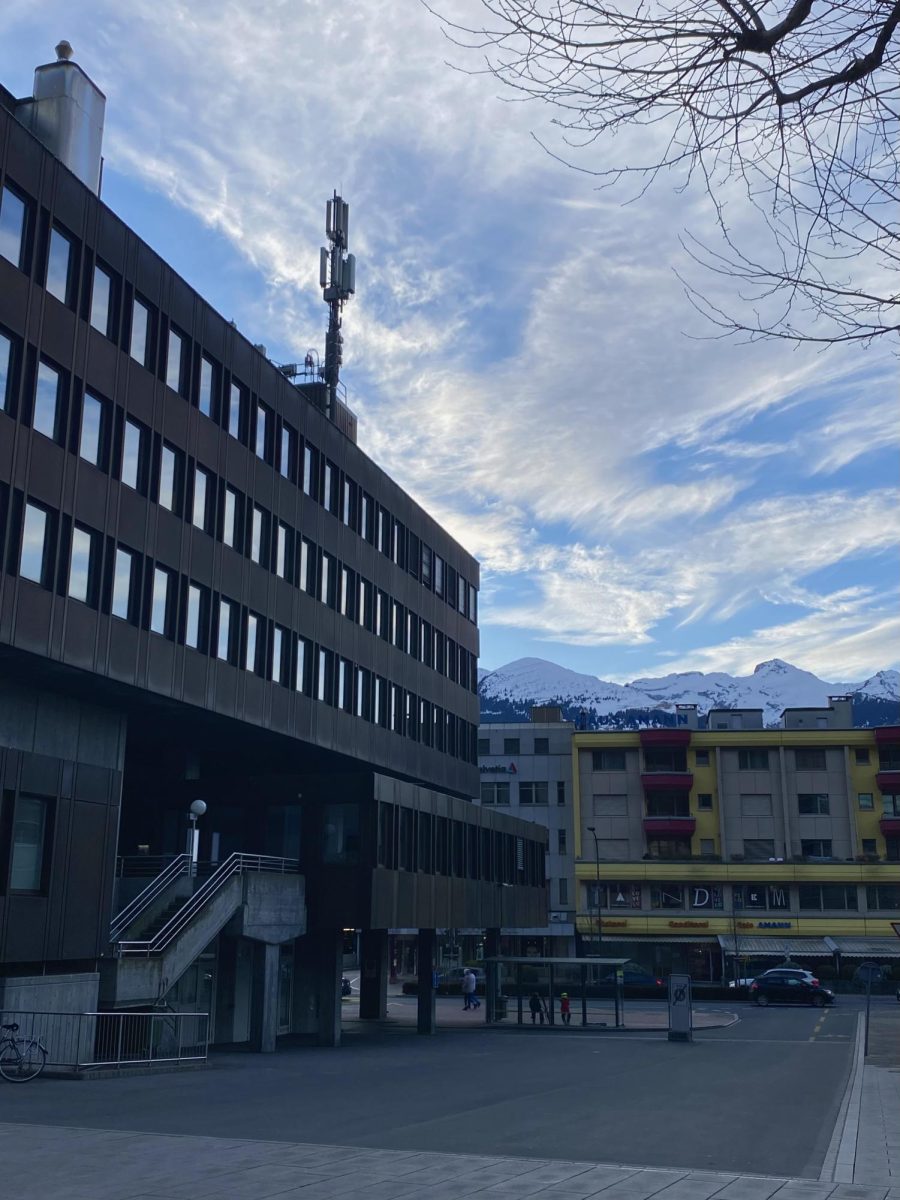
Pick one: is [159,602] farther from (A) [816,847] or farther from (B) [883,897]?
(B) [883,897]

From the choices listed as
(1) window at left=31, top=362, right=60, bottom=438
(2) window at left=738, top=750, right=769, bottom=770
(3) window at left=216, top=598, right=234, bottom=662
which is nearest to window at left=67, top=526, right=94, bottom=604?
(1) window at left=31, top=362, right=60, bottom=438

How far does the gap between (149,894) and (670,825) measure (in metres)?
56.3

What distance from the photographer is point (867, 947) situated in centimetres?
7462

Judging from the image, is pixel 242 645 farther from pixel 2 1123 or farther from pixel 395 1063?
pixel 2 1123

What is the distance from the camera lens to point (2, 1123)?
14727mm

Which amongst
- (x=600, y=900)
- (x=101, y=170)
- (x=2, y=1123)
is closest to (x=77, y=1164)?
(x=2, y=1123)

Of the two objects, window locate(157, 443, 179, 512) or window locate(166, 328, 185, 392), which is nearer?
window locate(157, 443, 179, 512)

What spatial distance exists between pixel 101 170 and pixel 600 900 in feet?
204

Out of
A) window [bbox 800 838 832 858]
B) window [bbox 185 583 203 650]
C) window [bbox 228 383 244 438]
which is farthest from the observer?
window [bbox 800 838 832 858]

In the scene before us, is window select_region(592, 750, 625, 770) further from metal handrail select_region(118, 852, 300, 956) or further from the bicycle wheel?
the bicycle wheel

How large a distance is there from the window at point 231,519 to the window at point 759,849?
189 ft

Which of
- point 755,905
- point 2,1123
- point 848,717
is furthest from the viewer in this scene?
point 848,717

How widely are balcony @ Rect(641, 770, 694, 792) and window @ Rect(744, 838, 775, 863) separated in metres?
5.52

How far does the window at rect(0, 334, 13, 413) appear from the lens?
24281 mm
